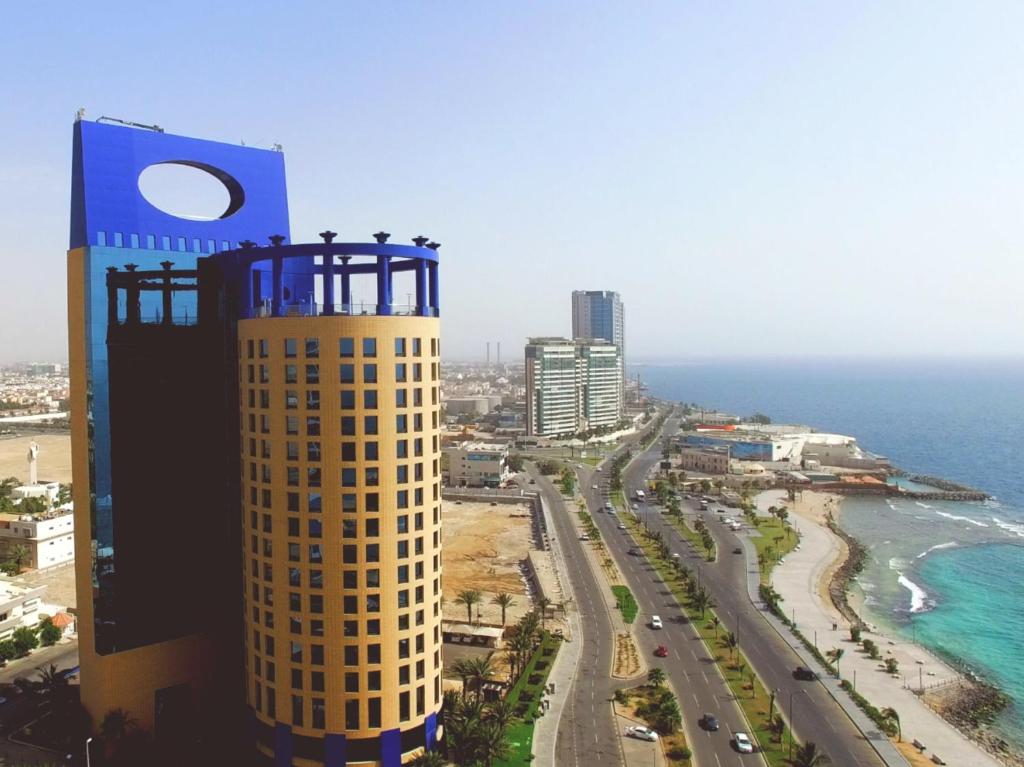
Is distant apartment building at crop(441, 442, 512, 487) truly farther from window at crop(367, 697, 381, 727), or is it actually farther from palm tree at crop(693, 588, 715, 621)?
window at crop(367, 697, 381, 727)

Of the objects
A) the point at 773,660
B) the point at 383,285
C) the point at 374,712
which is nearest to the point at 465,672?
the point at 374,712

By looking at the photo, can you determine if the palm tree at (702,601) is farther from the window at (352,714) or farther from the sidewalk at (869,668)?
the window at (352,714)

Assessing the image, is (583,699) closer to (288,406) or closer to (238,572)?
(238,572)

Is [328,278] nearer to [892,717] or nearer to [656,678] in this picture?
[656,678]

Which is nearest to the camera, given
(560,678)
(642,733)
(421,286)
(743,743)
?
(421,286)

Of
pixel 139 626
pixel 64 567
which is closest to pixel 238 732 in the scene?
pixel 139 626
